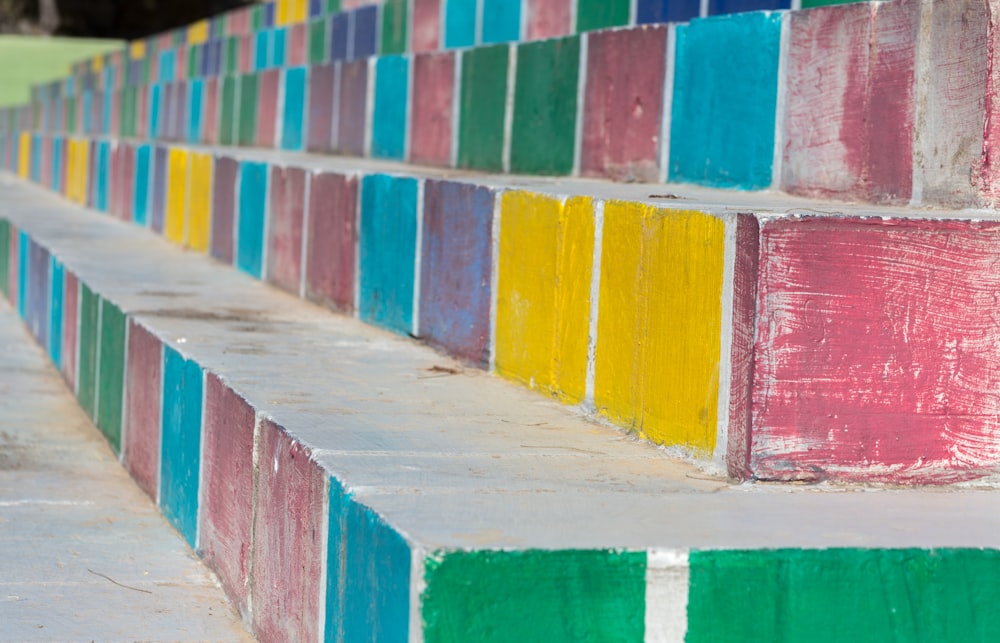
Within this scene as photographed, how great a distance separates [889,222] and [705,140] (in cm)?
82

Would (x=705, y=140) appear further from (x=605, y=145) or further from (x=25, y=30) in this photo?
(x=25, y=30)

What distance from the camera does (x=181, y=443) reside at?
226 centimetres

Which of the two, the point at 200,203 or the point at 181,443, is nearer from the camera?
the point at 181,443

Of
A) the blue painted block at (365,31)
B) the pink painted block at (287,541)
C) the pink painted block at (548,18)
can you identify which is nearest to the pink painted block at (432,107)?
the pink painted block at (548,18)

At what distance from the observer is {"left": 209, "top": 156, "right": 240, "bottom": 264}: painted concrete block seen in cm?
391

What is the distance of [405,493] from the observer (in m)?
1.42

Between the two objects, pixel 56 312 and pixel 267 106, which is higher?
pixel 267 106

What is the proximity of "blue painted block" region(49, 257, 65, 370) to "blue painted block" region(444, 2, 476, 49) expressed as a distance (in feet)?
4.31

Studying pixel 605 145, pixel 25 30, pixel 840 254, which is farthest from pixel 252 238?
pixel 25 30

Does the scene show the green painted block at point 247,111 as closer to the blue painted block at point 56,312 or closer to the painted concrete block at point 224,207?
the painted concrete block at point 224,207

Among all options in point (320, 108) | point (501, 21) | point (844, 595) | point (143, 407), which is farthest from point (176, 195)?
point (844, 595)

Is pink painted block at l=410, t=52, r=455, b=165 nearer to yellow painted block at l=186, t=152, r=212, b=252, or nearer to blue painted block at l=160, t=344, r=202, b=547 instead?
yellow painted block at l=186, t=152, r=212, b=252

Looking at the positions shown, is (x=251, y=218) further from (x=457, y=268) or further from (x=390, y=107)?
(x=457, y=268)

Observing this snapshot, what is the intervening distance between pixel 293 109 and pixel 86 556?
9.58 feet
